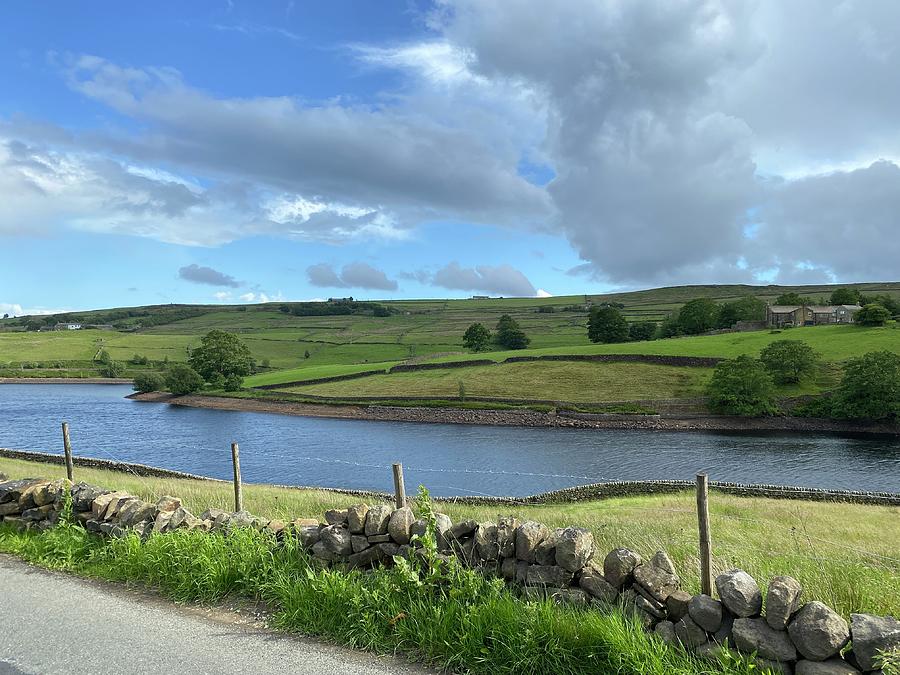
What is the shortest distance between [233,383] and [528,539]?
108 metres

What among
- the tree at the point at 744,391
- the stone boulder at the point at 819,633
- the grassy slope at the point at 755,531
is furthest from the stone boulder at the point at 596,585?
the tree at the point at 744,391

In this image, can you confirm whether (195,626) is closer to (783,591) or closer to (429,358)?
(783,591)

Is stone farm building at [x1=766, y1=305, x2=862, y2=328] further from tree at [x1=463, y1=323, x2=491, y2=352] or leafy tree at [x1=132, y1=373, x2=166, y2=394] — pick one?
leafy tree at [x1=132, y1=373, x2=166, y2=394]

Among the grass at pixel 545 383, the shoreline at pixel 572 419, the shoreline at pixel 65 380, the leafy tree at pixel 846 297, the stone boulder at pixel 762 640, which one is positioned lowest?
the shoreline at pixel 572 419

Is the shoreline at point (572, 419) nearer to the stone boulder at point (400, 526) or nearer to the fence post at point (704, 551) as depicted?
the fence post at point (704, 551)

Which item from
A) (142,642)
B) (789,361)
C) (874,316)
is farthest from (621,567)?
(874,316)

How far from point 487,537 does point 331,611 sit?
7.18 ft

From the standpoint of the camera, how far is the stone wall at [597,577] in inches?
222

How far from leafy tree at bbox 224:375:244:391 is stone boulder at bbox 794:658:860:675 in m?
110

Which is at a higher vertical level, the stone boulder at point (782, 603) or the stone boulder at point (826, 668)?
the stone boulder at point (782, 603)

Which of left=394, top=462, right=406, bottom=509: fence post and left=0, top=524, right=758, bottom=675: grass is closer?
left=0, top=524, right=758, bottom=675: grass

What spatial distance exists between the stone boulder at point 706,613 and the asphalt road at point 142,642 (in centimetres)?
304

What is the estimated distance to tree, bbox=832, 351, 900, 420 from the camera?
63156 mm

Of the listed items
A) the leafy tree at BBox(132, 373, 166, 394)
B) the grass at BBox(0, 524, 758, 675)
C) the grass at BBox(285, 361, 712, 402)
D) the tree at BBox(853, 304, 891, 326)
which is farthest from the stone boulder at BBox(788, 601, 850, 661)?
the leafy tree at BBox(132, 373, 166, 394)
